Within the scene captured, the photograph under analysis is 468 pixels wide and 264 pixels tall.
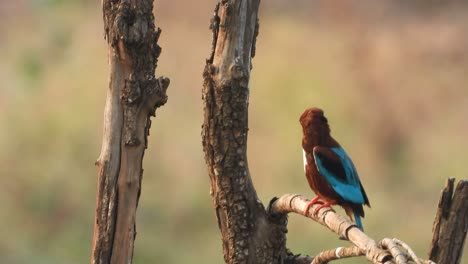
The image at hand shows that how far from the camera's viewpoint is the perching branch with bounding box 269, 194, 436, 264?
2.95 meters

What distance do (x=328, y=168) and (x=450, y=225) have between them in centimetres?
47

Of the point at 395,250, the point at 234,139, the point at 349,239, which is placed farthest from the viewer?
the point at 234,139

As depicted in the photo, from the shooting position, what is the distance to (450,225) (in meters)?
3.32

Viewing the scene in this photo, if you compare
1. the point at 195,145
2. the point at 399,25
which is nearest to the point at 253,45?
the point at 195,145

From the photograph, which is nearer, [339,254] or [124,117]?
[339,254]

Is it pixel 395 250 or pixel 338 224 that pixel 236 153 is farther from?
pixel 395 250

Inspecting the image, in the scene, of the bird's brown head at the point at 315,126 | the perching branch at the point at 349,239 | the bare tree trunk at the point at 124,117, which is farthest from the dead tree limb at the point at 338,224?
the bare tree trunk at the point at 124,117

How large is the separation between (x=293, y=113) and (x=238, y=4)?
4717 mm

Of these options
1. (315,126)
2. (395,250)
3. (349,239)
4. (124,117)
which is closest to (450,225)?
(349,239)

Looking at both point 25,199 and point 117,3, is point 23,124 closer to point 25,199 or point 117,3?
point 25,199

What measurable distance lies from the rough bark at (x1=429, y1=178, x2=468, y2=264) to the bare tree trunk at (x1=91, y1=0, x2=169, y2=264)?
851 millimetres

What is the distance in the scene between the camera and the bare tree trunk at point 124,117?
3574mm

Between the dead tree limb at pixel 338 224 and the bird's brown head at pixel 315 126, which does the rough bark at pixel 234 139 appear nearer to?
the dead tree limb at pixel 338 224

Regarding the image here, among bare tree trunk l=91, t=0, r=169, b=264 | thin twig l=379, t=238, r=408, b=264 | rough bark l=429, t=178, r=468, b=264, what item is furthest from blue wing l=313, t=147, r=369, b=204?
thin twig l=379, t=238, r=408, b=264
